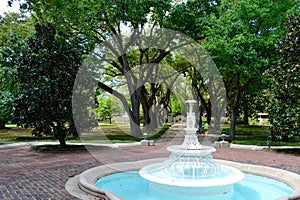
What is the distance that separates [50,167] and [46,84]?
17.9ft

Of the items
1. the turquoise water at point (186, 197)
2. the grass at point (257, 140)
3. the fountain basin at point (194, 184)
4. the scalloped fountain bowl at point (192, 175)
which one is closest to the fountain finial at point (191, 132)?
the scalloped fountain bowl at point (192, 175)

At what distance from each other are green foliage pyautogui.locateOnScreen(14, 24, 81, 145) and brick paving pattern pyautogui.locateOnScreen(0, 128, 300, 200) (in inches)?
65.8

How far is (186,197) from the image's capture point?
290 inches

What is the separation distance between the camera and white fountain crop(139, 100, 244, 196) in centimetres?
745

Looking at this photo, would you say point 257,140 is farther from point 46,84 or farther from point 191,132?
point 46,84

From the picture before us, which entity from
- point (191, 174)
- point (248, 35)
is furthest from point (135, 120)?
point (191, 174)

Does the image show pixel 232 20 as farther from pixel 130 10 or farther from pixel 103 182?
pixel 103 182

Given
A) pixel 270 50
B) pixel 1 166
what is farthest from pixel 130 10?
pixel 1 166

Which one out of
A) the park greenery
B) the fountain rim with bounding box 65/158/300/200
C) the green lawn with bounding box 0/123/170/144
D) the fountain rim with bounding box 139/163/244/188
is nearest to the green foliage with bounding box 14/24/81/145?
the park greenery

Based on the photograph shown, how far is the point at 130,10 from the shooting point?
65.1 ft

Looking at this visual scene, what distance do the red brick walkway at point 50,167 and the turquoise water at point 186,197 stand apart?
1362 mm

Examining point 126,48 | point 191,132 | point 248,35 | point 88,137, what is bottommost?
point 88,137

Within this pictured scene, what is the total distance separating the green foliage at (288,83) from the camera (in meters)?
14.2

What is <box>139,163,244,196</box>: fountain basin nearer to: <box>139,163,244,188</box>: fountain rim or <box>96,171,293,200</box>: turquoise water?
<box>139,163,244,188</box>: fountain rim
